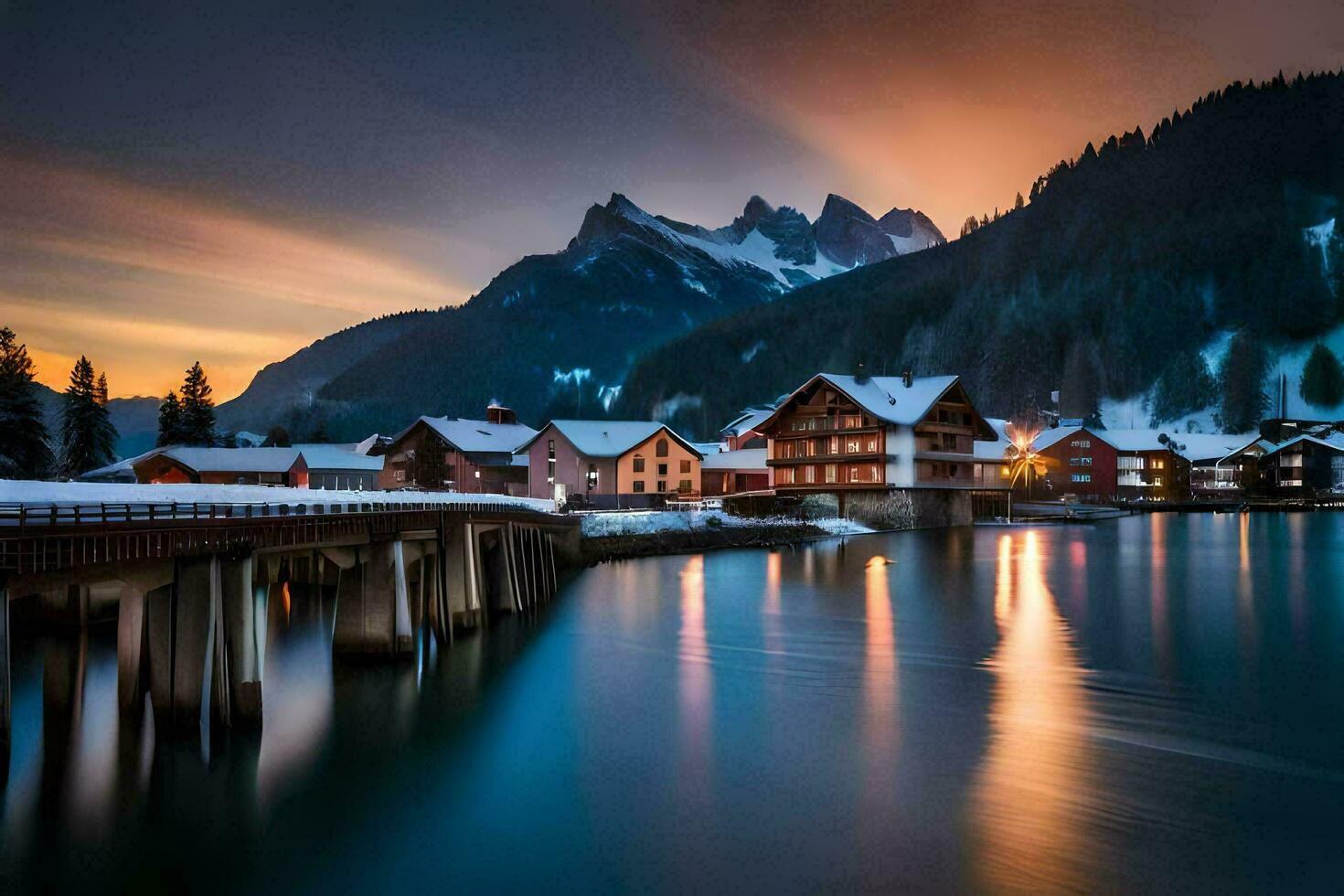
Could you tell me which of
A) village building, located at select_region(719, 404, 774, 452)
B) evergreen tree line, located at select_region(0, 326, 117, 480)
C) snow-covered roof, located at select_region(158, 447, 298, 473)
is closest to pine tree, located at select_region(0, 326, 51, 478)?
evergreen tree line, located at select_region(0, 326, 117, 480)

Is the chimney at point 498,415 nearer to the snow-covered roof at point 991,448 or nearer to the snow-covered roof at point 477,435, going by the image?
the snow-covered roof at point 477,435

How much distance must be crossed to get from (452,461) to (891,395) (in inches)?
1798

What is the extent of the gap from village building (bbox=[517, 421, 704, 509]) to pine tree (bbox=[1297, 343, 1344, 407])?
154913mm

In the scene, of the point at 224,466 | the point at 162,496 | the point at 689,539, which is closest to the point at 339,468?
the point at 224,466

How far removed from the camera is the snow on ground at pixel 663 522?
68.7m

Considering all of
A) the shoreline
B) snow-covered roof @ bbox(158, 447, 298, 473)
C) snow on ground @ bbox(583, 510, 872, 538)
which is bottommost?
the shoreline

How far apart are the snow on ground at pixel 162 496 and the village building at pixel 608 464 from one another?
138 ft

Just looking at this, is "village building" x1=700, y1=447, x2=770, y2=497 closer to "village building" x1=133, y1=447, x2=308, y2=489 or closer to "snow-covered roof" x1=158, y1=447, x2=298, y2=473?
"village building" x1=133, y1=447, x2=308, y2=489

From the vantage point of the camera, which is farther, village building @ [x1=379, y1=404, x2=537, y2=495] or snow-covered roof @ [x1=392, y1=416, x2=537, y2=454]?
snow-covered roof @ [x1=392, y1=416, x2=537, y2=454]

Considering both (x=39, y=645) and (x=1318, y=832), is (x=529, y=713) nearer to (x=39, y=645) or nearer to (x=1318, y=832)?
(x=1318, y=832)

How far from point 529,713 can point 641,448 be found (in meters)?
62.8

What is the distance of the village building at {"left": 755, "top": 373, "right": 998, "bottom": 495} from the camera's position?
87312 millimetres

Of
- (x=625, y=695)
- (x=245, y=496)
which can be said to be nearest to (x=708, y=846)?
(x=625, y=695)

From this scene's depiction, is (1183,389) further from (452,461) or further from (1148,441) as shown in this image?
(452,461)
